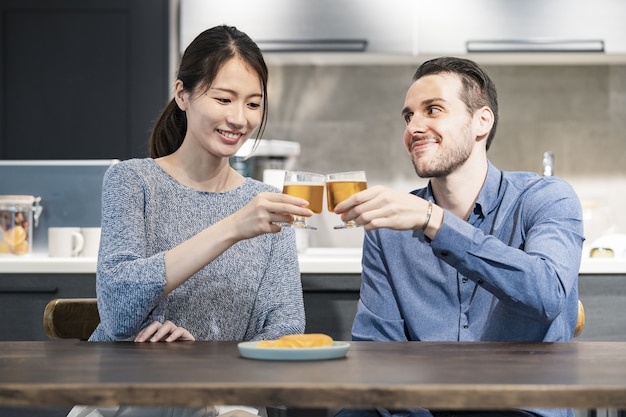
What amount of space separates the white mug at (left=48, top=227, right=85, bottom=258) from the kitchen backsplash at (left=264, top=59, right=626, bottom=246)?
110 centimetres

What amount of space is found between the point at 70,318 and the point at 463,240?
0.93 m

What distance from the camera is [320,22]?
362cm

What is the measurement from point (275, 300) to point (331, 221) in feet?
6.16

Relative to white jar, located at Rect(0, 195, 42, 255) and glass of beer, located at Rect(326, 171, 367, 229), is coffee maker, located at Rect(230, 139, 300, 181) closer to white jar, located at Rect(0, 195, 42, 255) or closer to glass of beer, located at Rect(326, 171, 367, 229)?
white jar, located at Rect(0, 195, 42, 255)

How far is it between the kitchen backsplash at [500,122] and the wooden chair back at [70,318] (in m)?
1.96

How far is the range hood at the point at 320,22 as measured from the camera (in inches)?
142

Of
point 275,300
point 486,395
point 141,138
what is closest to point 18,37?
point 141,138

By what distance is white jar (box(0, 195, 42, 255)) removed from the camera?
130 inches

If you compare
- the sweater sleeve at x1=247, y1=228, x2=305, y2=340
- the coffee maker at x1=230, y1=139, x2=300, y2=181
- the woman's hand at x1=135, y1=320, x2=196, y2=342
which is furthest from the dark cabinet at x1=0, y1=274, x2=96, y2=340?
the woman's hand at x1=135, y1=320, x2=196, y2=342

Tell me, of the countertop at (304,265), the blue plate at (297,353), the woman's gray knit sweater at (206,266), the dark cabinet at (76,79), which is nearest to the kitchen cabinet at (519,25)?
the countertop at (304,265)

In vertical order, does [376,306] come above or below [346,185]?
below

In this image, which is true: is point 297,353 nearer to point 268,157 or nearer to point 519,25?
point 268,157

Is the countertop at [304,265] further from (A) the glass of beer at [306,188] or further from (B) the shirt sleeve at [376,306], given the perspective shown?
(A) the glass of beer at [306,188]

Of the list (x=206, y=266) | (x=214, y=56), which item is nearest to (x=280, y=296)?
(x=206, y=266)
